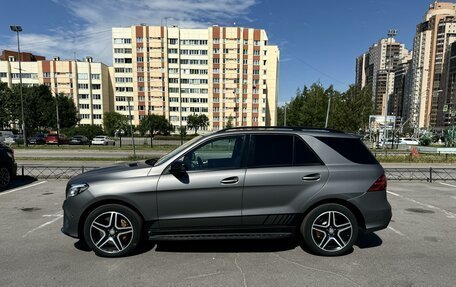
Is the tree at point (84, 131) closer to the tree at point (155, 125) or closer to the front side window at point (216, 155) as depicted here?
the tree at point (155, 125)

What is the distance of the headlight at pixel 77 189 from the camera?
3.59 meters

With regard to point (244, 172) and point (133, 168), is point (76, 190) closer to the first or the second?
point (133, 168)

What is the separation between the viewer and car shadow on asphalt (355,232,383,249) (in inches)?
167

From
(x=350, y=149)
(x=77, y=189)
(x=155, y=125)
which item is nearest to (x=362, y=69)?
(x=155, y=125)

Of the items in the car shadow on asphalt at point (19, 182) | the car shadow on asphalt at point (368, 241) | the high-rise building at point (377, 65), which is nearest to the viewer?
the car shadow on asphalt at point (368, 241)

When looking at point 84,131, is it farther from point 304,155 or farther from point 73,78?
point 304,155

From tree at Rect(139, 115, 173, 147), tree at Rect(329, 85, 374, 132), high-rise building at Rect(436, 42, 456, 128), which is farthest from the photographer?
high-rise building at Rect(436, 42, 456, 128)

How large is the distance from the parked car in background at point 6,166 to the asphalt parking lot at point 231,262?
397cm

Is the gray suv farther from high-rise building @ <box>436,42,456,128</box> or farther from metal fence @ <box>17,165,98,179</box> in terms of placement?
high-rise building @ <box>436,42,456,128</box>

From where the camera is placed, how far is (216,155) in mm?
3959

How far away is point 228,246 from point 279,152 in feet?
5.43

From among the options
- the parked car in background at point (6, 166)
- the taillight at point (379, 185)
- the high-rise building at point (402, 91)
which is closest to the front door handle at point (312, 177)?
the taillight at point (379, 185)

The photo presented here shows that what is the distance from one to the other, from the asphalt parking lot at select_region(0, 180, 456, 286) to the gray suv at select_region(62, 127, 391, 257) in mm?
306

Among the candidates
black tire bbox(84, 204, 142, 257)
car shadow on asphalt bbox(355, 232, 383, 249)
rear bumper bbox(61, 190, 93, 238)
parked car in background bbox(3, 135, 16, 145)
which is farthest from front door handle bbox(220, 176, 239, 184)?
parked car in background bbox(3, 135, 16, 145)
